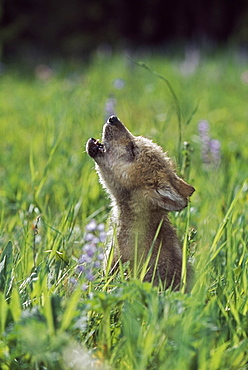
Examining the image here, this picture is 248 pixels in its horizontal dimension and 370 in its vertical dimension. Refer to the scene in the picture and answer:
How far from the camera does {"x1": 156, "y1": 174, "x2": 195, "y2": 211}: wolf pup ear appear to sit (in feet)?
9.17

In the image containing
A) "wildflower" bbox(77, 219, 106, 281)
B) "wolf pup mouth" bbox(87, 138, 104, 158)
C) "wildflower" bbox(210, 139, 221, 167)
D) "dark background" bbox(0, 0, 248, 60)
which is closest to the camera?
"wildflower" bbox(77, 219, 106, 281)

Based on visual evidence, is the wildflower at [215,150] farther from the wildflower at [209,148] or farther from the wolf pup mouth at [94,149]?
the wolf pup mouth at [94,149]

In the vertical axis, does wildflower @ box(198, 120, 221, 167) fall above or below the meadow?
above

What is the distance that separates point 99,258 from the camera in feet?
9.09

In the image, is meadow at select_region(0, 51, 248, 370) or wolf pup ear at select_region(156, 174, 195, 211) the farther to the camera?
wolf pup ear at select_region(156, 174, 195, 211)

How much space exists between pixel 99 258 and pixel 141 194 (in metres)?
0.43

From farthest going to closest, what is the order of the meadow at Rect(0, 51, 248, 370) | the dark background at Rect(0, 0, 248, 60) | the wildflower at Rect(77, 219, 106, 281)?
the dark background at Rect(0, 0, 248, 60)
the wildflower at Rect(77, 219, 106, 281)
the meadow at Rect(0, 51, 248, 370)

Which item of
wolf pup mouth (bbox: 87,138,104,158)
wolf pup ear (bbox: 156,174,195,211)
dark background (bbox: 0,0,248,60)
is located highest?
dark background (bbox: 0,0,248,60)

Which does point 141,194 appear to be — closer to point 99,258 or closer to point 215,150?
point 99,258

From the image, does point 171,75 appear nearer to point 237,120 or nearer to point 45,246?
point 237,120

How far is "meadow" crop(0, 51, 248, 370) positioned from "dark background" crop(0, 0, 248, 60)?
6.33 m

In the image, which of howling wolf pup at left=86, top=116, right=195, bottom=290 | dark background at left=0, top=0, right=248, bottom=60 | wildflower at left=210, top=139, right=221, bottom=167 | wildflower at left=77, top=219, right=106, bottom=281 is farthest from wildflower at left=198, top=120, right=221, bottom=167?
dark background at left=0, top=0, right=248, bottom=60

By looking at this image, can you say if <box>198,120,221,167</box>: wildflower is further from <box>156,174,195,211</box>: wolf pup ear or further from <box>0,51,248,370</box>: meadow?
<box>156,174,195,211</box>: wolf pup ear

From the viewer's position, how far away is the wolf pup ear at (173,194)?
9.17ft
